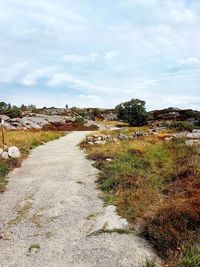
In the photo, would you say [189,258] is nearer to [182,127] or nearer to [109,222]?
[109,222]

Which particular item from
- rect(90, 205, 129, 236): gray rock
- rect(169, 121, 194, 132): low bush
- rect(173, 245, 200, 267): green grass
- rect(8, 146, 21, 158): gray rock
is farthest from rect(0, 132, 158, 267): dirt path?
rect(169, 121, 194, 132): low bush

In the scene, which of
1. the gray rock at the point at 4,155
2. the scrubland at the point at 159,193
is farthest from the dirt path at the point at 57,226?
the gray rock at the point at 4,155

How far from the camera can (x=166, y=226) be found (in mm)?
11430

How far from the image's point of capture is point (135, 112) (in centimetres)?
8281

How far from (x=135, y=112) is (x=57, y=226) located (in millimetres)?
70262

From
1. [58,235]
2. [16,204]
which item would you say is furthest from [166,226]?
[16,204]

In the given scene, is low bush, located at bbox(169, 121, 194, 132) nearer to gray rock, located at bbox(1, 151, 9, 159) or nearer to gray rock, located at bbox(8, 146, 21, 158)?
gray rock, located at bbox(8, 146, 21, 158)

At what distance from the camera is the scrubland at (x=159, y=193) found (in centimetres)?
1075

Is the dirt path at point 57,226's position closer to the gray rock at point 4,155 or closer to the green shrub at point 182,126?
the gray rock at point 4,155

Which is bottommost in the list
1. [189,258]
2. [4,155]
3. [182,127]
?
[189,258]

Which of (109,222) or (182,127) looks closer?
(109,222)

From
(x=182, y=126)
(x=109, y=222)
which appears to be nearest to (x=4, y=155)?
(x=109, y=222)

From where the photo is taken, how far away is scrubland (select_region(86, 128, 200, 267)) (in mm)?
10753

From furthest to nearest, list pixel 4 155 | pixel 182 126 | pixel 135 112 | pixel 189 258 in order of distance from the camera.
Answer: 1. pixel 135 112
2. pixel 182 126
3. pixel 4 155
4. pixel 189 258
